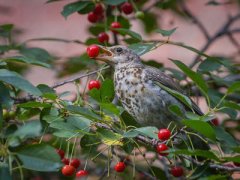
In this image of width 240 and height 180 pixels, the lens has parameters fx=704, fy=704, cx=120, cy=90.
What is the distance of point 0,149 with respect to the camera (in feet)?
4.86

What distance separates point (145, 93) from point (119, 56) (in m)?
0.17

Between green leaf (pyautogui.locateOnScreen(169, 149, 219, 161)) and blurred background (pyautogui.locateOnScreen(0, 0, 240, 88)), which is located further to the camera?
blurred background (pyautogui.locateOnScreen(0, 0, 240, 88))

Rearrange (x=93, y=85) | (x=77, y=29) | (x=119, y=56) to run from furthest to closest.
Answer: (x=77, y=29)
(x=119, y=56)
(x=93, y=85)

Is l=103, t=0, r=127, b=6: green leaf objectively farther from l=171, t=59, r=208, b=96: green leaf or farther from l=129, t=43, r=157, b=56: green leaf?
l=171, t=59, r=208, b=96: green leaf

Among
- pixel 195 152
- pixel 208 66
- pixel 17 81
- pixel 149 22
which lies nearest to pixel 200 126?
pixel 195 152

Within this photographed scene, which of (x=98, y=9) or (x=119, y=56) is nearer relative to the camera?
(x=98, y=9)

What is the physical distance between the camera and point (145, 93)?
2223mm

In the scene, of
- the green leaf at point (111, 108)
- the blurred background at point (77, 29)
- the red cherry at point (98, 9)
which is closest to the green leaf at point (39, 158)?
the green leaf at point (111, 108)

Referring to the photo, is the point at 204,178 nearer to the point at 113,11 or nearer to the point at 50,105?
the point at 50,105

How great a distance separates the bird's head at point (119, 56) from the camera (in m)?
2.25

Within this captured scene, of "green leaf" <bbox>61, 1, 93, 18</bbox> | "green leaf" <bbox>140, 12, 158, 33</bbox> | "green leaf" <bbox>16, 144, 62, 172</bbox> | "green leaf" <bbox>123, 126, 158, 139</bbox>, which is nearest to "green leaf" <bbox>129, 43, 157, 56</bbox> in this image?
"green leaf" <bbox>61, 1, 93, 18</bbox>

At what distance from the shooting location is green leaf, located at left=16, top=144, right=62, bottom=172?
143 cm

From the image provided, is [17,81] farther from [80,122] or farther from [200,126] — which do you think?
[200,126]

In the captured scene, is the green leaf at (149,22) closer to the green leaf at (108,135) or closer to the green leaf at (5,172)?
the green leaf at (108,135)
